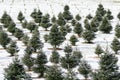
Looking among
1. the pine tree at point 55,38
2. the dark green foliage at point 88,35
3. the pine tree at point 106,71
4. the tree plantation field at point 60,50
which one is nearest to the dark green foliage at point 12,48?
the tree plantation field at point 60,50

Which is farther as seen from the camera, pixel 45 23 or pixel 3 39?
pixel 45 23

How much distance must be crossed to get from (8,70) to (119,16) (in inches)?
2025

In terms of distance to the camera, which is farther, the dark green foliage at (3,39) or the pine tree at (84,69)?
the dark green foliage at (3,39)

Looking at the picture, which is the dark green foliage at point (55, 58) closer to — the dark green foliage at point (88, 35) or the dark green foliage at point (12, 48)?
the dark green foliage at point (12, 48)

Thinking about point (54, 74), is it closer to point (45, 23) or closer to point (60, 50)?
point (60, 50)

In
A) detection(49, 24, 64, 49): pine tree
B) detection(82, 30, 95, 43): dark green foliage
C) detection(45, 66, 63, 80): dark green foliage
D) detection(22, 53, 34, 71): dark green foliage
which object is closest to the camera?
detection(45, 66, 63, 80): dark green foliage

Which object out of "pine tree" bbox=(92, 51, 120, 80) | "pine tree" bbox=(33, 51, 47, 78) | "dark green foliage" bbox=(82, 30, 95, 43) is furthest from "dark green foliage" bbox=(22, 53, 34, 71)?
"dark green foliage" bbox=(82, 30, 95, 43)

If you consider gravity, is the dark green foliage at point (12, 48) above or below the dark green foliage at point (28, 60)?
above

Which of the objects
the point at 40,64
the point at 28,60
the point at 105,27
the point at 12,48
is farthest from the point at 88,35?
the point at 40,64

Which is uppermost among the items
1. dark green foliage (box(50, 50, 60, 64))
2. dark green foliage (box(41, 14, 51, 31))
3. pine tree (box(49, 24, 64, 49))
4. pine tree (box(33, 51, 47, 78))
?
dark green foliage (box(41, 14, 51, 31))

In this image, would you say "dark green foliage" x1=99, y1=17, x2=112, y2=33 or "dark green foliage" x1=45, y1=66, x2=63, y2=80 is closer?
"dark green foliage" x1=45, y1=66, x2=63, y2=80

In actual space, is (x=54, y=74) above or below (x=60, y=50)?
below

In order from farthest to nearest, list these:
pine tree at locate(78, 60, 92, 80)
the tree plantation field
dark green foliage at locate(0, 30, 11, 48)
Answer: dark green foliage at locate(0, 30, 11, 48) < pine tree at locate(78, 60, 92, 80) < the tree plantation field

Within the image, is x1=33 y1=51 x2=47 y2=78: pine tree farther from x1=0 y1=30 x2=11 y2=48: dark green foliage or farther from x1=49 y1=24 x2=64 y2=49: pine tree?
x1=0 y1=30 x2=11 y2=48: dark green foliage
